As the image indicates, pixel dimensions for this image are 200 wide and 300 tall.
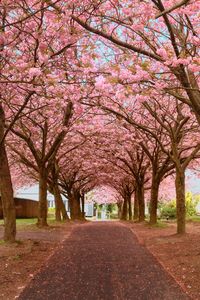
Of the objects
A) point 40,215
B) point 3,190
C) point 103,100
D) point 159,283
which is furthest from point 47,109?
point 159,283

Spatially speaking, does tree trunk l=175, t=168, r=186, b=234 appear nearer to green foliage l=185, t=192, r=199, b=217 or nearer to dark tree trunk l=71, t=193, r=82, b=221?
dark tree trunk l=71, t=193, r=82, b=221

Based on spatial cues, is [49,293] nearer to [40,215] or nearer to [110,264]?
[110,264]

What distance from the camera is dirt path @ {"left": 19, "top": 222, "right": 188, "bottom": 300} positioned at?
7.47m

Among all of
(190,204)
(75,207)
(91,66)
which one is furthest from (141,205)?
(91,66)

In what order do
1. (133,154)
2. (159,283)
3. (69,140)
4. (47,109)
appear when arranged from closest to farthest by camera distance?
(159,283) → (47,109) → (69,140) → (133,154)

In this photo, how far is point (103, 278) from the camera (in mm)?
8953

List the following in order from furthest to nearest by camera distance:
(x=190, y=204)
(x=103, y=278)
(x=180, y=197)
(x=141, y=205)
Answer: (x=190, y=204)
(x=141, y=205)
(x=180, y=197)
(x=103, y=278)

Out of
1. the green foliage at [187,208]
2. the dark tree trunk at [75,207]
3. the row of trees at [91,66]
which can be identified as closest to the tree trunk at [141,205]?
the row of trees at [91,66]

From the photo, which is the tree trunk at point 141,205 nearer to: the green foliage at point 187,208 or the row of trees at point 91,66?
the row of trees at point 91,66

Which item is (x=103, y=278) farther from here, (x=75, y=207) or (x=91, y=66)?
(x=75, y=207)

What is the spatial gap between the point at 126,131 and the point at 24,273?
15.6m

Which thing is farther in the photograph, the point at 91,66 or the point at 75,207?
the point at 75,207

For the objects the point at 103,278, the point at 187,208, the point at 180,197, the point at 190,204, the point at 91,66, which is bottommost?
the point at 103,278

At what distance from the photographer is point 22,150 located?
29000 mm
